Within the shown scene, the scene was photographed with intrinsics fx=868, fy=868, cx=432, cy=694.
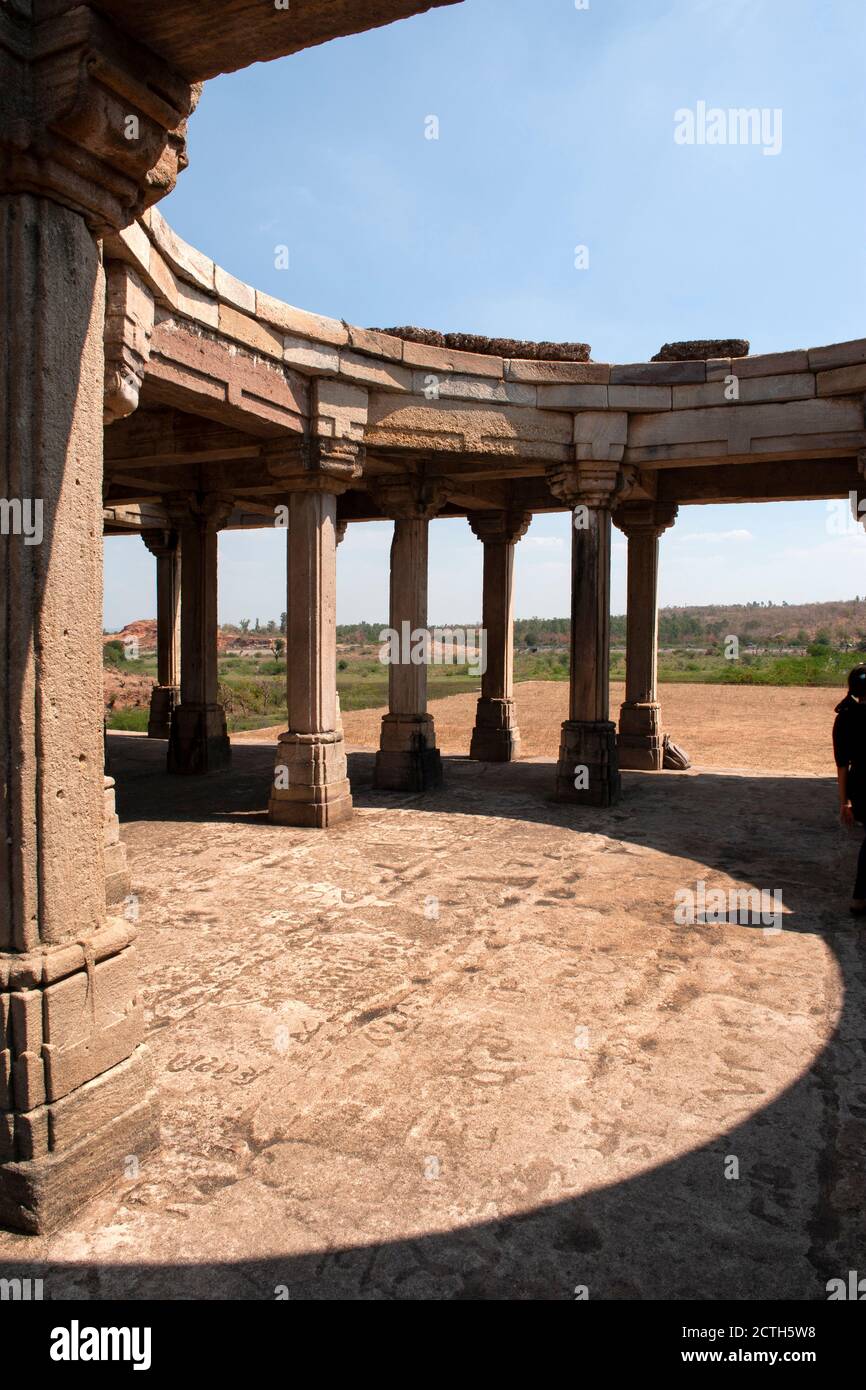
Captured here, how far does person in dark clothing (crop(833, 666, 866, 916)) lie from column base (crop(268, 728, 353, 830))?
4.70 metres

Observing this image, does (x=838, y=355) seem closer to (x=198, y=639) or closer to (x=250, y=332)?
(x=250, y=332)

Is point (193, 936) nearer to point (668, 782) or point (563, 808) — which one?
point (563, 808)

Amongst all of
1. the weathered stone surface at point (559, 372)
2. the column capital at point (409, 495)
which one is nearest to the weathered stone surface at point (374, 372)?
the weathered stone surface at point (559, 372)

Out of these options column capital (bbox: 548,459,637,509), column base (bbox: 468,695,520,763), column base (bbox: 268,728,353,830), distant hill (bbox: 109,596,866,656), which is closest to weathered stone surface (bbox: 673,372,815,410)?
column capital (bbox: 548,459,637,509)

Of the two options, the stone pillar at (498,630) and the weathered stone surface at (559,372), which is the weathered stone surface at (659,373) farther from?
the stone pillar at (498,630)

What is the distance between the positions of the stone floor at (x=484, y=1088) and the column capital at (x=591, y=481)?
15.0 ft

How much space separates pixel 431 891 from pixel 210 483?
751 centimetres

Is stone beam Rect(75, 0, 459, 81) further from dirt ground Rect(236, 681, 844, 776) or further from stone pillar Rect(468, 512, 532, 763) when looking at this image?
dirt ground Rect(236, 681, 844, 776)

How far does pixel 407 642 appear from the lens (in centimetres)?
1073

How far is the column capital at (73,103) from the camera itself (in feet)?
9.11

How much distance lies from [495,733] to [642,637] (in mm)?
→ 2721

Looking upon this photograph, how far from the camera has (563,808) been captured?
976 centimetres

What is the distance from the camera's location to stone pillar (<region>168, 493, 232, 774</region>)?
39.7 ft
